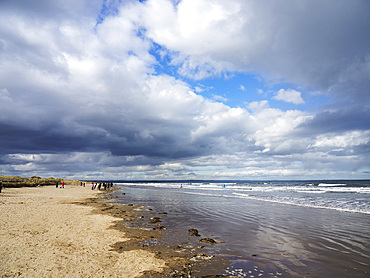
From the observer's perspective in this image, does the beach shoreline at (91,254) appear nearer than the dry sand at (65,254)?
No

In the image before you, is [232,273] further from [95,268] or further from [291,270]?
[95,268]

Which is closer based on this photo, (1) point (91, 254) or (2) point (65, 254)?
(2) point (65, 254)

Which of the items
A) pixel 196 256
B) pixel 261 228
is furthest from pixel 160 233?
pixel 261 228

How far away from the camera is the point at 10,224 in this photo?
512 inches

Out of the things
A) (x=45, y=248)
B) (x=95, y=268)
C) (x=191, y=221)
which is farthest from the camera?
(x=191, y=221)

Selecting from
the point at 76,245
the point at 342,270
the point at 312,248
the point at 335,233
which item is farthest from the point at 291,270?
the point at 76,245

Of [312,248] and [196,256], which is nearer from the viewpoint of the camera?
[196,256]

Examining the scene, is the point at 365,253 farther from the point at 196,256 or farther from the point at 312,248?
the point at 196,256

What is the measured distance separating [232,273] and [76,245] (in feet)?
22.7

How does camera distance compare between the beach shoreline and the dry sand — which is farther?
the beach shoreline

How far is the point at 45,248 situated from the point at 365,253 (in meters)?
13.9

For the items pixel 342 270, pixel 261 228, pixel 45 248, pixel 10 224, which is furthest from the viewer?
pixel 261 228

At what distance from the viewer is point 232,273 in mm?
7684

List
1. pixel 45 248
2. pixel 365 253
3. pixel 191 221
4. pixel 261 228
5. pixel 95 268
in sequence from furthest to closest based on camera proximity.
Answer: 1. pixel 191 221
2. pixel 261 228
3. pixel 365 253
4. pixel 45 248
5. pixel 95 268
